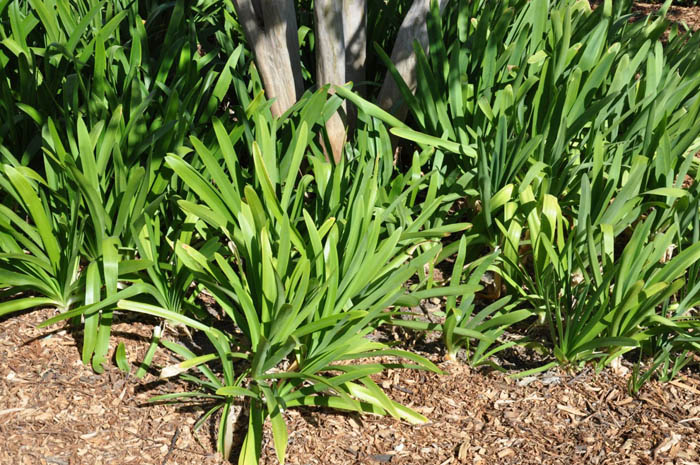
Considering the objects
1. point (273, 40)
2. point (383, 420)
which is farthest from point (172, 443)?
point (273, 40)

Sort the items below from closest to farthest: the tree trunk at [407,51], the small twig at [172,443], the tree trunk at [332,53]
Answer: the small twig at [172,443]
the tree trunk at [332,53]
the tree trunk at [407,51]

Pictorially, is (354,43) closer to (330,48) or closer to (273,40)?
(330,48)

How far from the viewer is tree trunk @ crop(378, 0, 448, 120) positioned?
9.59 feet

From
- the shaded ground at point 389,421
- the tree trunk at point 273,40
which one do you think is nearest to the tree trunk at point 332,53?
the tree trunk at point 273,40

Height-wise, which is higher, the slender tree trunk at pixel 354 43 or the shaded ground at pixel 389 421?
the slender tree trunk at pixel 354 43

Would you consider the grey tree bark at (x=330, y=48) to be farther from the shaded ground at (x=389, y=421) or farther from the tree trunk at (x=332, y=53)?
the shaded ground at (x=389, y=421)

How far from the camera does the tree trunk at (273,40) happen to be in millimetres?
2717

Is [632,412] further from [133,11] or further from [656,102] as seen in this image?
[133,11]

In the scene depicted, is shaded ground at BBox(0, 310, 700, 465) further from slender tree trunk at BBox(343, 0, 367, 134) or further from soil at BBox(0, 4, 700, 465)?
slender tree trunk at BBox(343, 0, 367, 134)

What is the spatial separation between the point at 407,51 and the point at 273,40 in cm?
57

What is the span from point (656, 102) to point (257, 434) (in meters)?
1.85

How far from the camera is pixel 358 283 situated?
2.06 m

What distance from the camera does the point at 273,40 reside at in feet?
9.01

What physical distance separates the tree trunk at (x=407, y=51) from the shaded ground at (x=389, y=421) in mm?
1252
